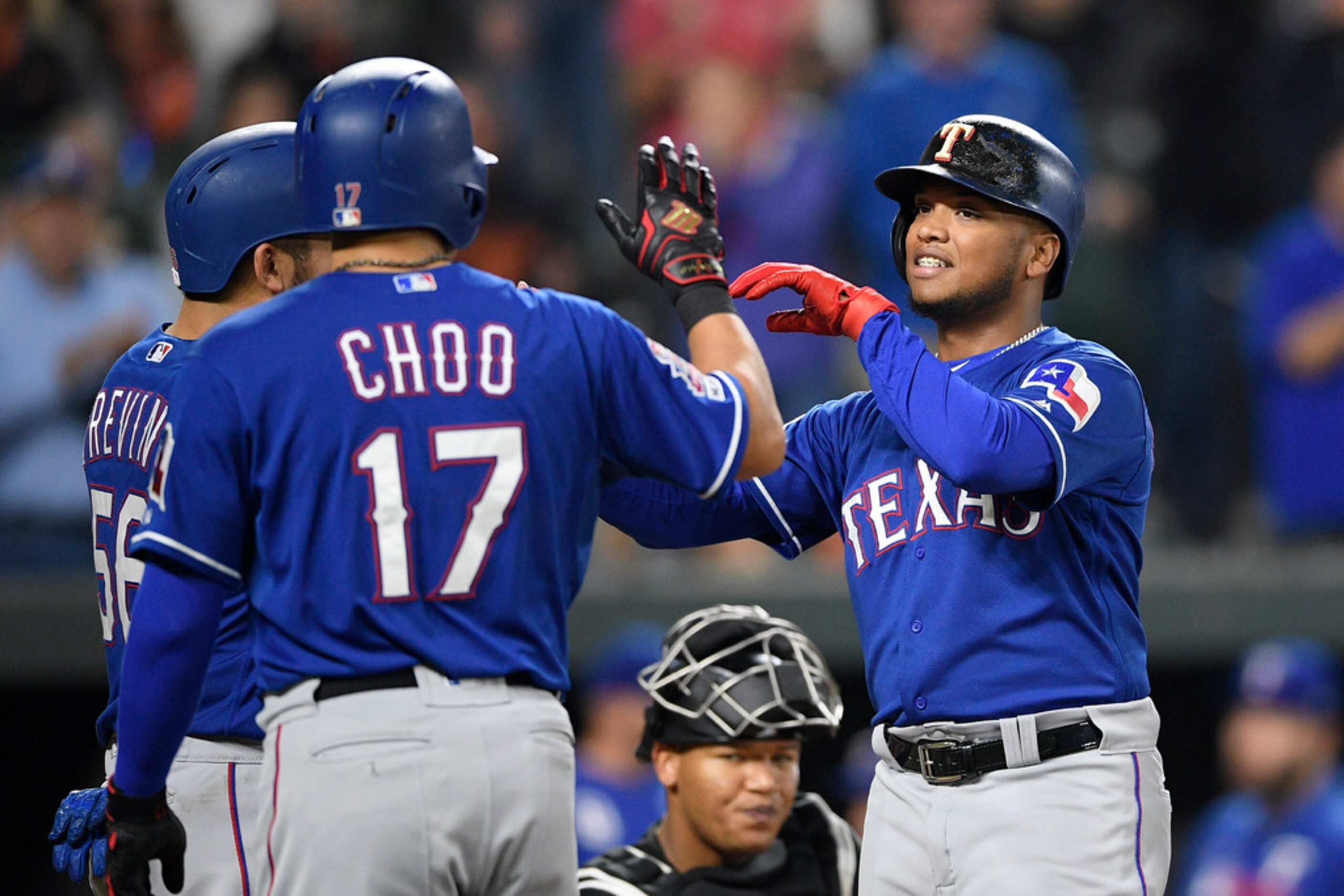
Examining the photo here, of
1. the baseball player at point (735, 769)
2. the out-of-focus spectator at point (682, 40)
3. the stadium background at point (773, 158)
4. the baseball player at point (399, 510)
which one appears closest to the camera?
the baseball player at point (399, 510)

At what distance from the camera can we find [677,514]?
3492 mm

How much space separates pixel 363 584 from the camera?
99.3 inches

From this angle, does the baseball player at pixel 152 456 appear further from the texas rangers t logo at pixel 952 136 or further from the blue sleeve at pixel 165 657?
the texas rangers t logo at pixel 952 136

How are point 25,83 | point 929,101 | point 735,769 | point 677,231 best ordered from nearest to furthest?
point 677,231 < point 735,769 < point 25,83 < point 929,101

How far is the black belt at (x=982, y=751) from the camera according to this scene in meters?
→ 3.05

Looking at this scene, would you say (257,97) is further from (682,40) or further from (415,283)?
(415,283)

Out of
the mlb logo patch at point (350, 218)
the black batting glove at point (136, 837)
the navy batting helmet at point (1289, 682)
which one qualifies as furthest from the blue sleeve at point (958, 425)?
the navy batting helmet at point (1289, 682)

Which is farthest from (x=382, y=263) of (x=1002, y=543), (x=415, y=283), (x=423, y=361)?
(x=1002, y=543)

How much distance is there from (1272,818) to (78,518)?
4.92 m

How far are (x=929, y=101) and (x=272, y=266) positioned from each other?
4.50m

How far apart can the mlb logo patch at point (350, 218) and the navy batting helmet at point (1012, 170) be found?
1.13 meters

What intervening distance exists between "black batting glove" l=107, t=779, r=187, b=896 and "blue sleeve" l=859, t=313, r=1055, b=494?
140 centimetres

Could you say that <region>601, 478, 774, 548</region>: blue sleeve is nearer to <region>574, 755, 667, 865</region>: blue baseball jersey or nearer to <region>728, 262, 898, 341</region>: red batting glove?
<region>728, 262, 898, 341</region>: red batting glove

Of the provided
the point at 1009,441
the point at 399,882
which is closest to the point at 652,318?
the point at 1009,441
